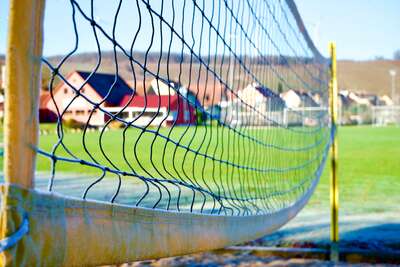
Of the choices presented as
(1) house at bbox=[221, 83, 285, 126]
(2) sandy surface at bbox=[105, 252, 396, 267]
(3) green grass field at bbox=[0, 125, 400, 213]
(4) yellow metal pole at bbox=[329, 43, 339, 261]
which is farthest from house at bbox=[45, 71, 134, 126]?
(4) yellow metal pole at bbox=[329, 43, 339, 261]

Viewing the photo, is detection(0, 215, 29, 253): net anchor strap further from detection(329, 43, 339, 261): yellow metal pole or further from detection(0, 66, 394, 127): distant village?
detection(329, 43, 339, 261): yellow metal pole

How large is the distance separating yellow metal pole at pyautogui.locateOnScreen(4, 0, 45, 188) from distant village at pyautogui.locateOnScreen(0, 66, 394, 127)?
12cm

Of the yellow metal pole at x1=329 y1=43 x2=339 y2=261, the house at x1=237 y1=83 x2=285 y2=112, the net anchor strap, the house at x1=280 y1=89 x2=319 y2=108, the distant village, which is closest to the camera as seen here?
the net anchor strap

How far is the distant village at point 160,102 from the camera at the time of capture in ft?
3.26

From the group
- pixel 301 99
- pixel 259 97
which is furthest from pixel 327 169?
pixel 259 97

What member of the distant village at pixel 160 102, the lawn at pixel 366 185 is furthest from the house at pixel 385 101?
the distant village at pixel 160 102

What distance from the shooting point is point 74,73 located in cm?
114

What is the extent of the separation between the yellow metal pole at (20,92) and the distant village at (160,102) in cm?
12

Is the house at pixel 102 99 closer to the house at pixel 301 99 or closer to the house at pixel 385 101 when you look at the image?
the house at pixel 301 99

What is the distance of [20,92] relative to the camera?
0.60m

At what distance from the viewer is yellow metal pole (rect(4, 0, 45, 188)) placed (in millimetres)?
601

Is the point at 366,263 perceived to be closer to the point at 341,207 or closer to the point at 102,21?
the point at 341,207

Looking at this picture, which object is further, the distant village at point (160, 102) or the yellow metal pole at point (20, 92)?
the distant village at point (160, 102)

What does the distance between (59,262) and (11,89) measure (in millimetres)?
206
